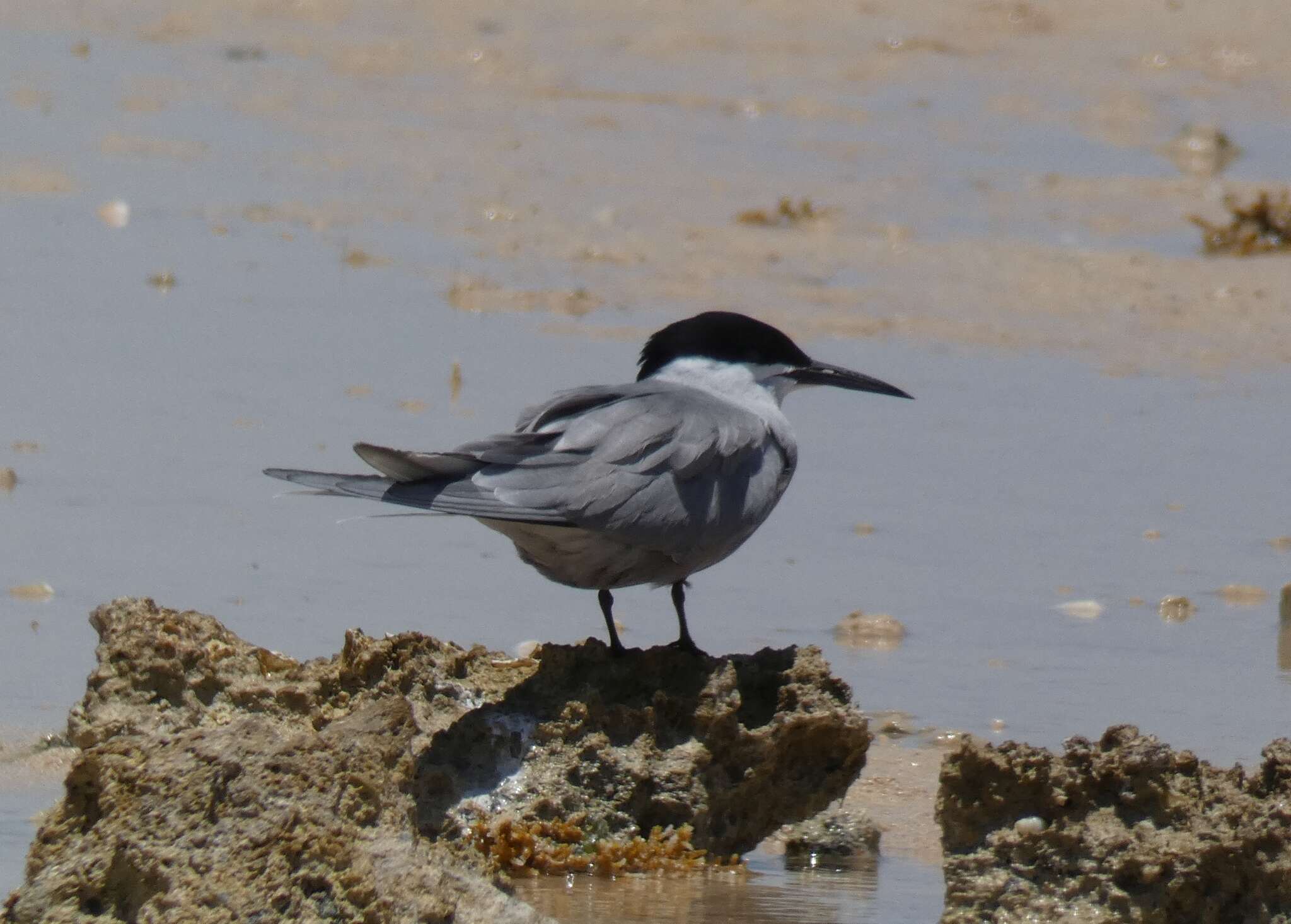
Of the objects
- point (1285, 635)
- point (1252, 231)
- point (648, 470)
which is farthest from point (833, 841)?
point (1252, 231)

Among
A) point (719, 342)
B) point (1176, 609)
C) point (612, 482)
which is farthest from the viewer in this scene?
point (1176, 609)

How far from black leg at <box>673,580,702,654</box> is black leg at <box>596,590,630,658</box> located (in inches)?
4.2

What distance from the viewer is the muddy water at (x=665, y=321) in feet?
19.3

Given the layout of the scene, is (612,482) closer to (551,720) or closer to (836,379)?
(551,720)

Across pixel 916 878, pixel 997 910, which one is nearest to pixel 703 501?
pixel 916 878

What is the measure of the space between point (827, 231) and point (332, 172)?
2.55 metres

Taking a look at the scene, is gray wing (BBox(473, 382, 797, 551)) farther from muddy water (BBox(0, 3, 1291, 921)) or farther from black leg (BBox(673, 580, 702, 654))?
muddy water (BBox(0, 3, 1291, 921))

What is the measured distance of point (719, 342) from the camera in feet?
17.3

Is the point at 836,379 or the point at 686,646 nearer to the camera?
the point at 686,646

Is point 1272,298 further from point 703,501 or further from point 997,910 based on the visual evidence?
point 997,910

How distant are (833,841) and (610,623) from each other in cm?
60

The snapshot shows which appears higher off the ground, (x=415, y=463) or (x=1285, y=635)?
(x=415, y=463)

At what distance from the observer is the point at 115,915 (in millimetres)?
3252

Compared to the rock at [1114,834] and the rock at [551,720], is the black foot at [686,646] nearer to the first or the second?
the rock at [551,720]
